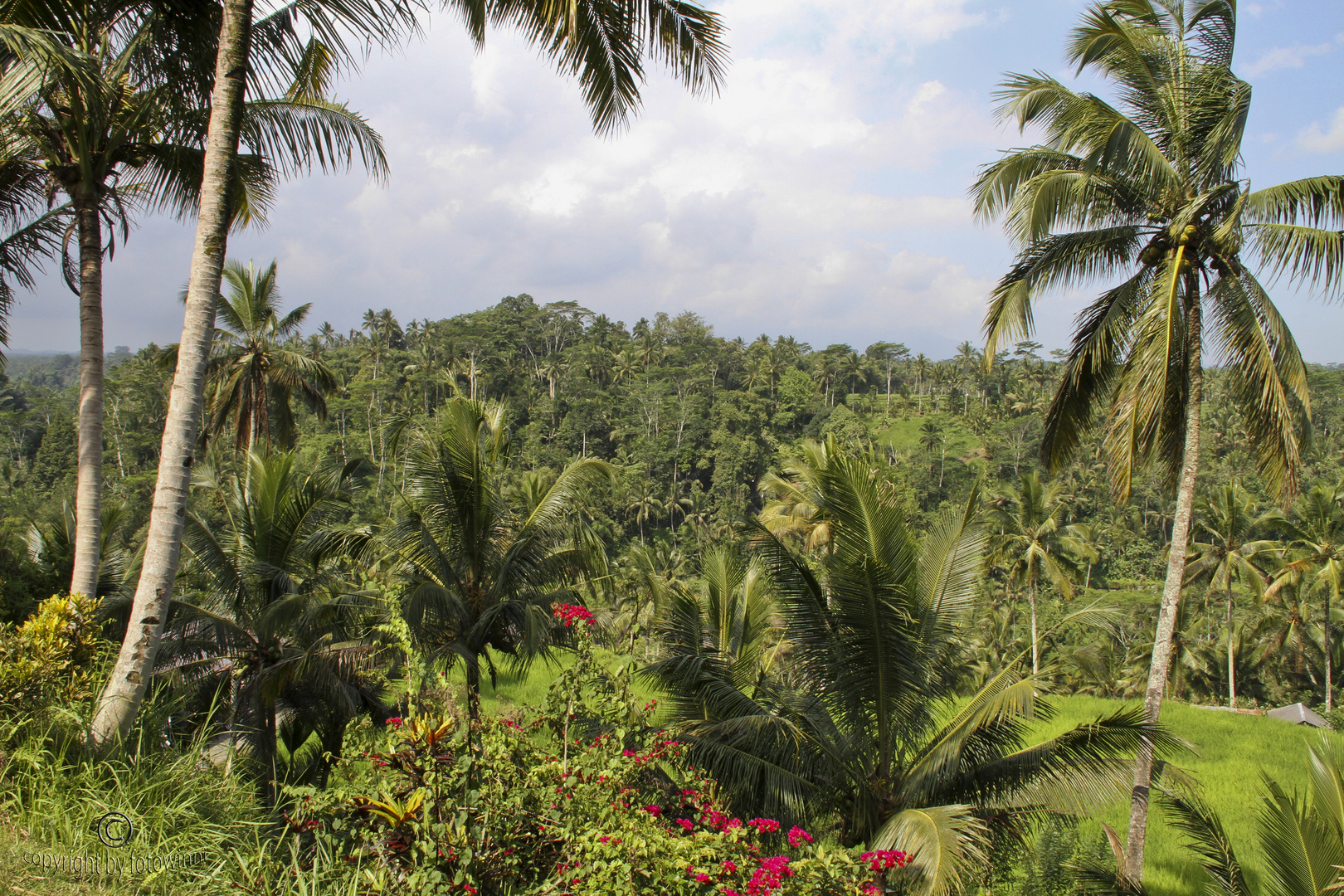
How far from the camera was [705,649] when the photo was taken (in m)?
7.96

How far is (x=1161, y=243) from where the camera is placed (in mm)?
7016

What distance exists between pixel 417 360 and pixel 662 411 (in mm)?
19419

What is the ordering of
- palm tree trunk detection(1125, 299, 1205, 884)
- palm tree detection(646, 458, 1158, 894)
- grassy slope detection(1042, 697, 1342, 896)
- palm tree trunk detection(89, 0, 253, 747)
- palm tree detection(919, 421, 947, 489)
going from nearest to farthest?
palm tree trunk detection(89, 0, 253, 747) < palm tree detection(646, 458, 1158, 894) < palm tree trunk detection(1125, 299, 1205, 884) < grassy slope detection(1042, 697, 1342, 896) < palm tree detection(919, 421, 947, 489)

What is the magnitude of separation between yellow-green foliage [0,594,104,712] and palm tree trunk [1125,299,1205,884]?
7973 mm

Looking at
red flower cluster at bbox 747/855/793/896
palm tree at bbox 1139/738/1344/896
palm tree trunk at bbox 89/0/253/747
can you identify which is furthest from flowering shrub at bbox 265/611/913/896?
palm tree at bbox 1139/738/1344/896

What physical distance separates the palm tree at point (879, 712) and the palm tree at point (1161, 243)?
4.14 ft

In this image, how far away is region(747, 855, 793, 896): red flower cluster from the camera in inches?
120

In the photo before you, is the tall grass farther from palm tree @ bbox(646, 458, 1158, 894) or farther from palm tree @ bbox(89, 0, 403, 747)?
palm tree @ bbox(646, 458, 1158, 894)

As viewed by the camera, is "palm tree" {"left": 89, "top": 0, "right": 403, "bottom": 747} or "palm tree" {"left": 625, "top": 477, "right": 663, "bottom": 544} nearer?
Answer: "palm tree" {"left": 89, "top": 0, "right": 403, "bottom": 747}

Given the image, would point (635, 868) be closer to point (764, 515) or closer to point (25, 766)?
point (25, 766)

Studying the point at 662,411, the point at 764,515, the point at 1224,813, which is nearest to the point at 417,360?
the point at 662,411

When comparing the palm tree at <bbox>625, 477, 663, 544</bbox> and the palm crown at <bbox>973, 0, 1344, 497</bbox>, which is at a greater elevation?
the palm crown at <bbox>973, 0, 1344, 497</bbox>

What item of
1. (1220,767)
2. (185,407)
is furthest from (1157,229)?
(1220,767)

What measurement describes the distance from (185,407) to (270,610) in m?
4.25
